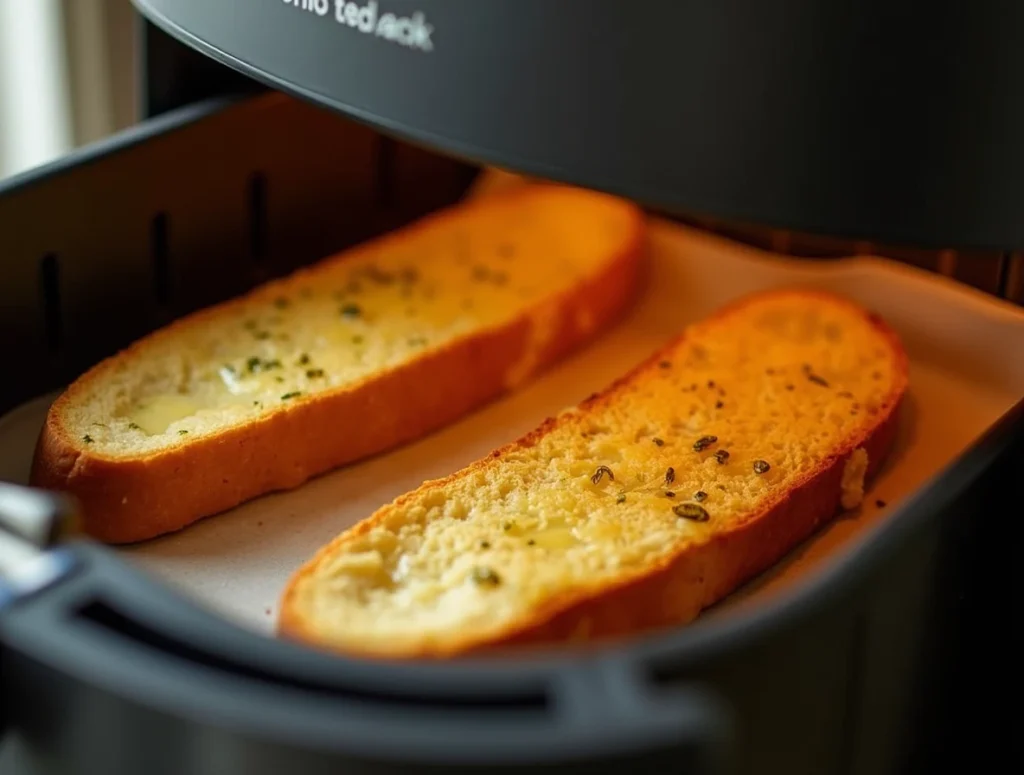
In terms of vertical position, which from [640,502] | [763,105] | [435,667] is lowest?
[640,502]

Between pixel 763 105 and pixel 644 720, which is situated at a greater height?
pixel 763 105

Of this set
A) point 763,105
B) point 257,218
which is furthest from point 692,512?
point 257,218

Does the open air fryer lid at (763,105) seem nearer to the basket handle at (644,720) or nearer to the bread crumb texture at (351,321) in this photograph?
the basket handle at (644,720)

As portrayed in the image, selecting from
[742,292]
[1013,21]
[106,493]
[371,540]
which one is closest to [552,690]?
[371,540]

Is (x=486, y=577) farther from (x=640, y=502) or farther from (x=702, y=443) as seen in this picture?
(x=702, y=443)

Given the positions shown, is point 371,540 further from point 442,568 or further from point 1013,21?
point 1013,21

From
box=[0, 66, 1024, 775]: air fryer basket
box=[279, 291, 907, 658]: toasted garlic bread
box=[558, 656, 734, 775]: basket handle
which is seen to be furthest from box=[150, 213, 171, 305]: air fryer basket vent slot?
box=[558, 656, 734, 775]: basket handle
